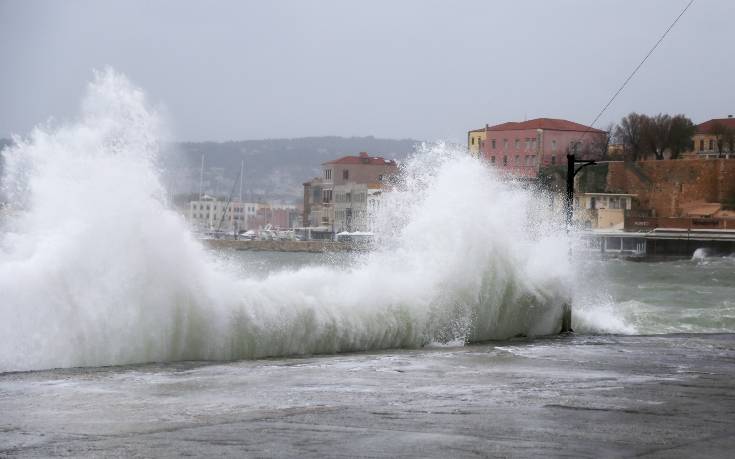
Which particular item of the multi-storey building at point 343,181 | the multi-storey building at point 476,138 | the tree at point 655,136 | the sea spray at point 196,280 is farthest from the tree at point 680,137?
the sea spray at point 196,280

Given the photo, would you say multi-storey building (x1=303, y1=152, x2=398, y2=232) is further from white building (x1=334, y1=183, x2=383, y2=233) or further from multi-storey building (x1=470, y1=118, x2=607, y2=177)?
multi-storey building (x1=470, y1=118, x2=607, y2=177)

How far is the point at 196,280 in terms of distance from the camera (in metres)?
16.3

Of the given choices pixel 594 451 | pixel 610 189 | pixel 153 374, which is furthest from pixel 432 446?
pixel 610 189

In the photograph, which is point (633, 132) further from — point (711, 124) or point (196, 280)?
point (196, 280)

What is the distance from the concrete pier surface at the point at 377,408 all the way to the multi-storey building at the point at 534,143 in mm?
119603

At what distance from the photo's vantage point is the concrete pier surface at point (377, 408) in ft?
29.4

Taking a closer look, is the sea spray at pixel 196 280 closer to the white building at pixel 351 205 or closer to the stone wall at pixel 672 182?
the stone wall at pixel 672 182

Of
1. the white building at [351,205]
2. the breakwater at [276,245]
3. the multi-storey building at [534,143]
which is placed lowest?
the breakwater at [276,245]

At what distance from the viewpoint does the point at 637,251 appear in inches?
4525

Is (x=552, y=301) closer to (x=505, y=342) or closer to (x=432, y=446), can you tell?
(x=505, y=342)

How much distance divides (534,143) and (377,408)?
414ft

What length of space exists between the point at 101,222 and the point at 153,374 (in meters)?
3.21

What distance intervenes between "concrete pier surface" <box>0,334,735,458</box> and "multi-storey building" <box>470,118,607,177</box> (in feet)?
392

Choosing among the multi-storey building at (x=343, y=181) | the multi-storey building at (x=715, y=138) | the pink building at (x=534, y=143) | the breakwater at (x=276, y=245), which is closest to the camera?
the breakwater at (x=276, y=245)
